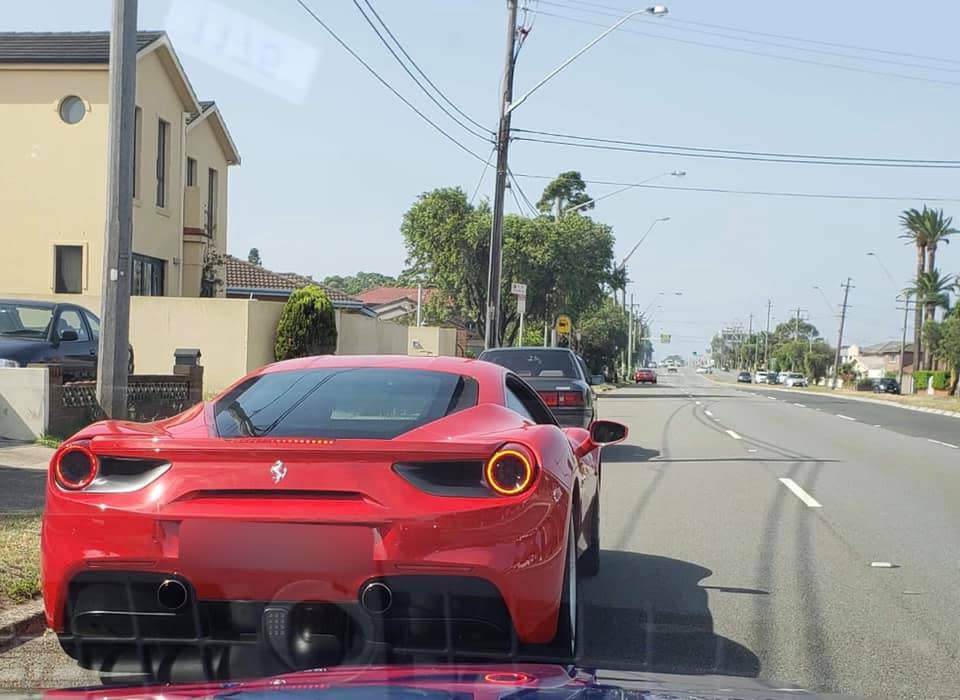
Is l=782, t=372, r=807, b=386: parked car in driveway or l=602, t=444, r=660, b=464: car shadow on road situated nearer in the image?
l=602, t=444, r=660, b=464: car shadow on road

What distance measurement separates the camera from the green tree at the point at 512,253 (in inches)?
1805

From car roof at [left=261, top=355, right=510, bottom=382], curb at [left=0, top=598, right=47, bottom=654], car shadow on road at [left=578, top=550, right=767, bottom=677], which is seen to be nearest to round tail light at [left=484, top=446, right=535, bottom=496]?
car shadow on road at [left=578, top=550, right=767, bottom=677]

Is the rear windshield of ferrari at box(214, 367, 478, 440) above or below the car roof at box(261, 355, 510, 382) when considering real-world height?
below

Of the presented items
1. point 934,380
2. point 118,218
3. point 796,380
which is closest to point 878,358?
point 796,380

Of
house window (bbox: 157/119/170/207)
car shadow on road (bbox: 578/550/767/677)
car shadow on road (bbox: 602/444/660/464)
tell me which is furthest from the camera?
house window (bbox: 157/119/170/207)

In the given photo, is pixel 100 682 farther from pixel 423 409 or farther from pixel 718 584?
pixel 718 584

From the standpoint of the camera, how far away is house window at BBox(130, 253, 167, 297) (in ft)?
85.1

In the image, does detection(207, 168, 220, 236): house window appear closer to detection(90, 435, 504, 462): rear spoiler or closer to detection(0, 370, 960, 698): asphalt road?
detection(0, 370, 960, 698): asphalt road

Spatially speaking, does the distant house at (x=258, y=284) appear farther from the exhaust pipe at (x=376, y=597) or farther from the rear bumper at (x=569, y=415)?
the exhaust pipe at (x=376, y=597)

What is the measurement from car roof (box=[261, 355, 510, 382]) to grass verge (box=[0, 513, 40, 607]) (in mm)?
1877

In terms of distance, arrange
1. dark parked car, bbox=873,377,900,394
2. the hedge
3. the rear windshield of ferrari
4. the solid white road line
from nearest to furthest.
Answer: the rear windshield of ferrari → the solid white road line → the hedge → dark parked car, bbox=873,377,900,394

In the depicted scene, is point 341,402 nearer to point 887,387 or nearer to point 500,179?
point 500,179

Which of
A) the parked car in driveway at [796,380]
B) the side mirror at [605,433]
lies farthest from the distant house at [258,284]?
the parked car in driveway at [796,380]

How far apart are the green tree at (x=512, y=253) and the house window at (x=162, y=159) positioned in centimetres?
1926
